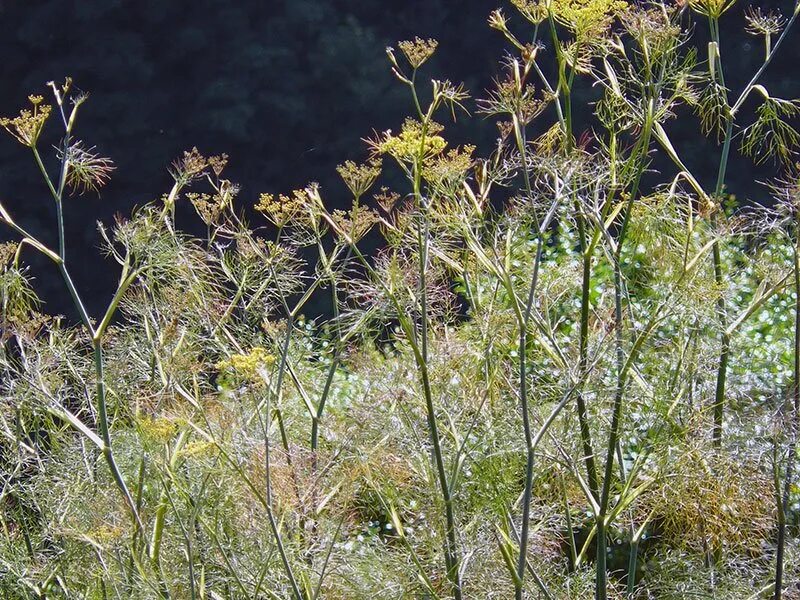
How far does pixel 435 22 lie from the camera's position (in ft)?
32.2

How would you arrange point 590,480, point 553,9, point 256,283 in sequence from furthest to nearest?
point 256,283
point 590,480
point 553,9

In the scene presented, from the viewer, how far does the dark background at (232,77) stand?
9.37m

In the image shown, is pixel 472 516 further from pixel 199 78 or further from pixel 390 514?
pixel 199 78

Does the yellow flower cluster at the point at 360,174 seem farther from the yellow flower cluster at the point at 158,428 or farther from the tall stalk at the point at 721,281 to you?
the tall stalk at the point at 721,281

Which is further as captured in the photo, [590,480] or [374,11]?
[374,11]

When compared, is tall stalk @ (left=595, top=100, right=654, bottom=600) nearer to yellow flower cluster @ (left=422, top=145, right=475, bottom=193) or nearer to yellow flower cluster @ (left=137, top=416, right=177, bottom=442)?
yellow flower cluster @ (left=422, top=145, right=475, bottom=193)

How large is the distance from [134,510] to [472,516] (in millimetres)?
891

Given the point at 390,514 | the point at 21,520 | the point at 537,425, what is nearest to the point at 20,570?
the point at 21,520

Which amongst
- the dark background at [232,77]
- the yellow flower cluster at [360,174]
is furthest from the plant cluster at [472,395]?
the dark background at [232,77]

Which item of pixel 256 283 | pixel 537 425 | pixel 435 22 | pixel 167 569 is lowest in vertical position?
pixel 167 569

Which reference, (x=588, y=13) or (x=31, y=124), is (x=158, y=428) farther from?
(x=588, y=13)

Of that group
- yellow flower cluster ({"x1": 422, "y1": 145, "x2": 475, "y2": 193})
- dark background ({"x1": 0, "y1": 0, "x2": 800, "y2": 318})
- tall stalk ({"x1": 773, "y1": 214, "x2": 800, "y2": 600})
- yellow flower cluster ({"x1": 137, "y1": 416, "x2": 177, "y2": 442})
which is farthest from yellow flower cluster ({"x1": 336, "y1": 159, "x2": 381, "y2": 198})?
dark background ({"x1": 0, "y1": 0, "x2": 800, "y2": 318})

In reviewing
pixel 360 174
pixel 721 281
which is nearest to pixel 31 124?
pixel 360 174

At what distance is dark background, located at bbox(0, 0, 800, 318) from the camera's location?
937cm
